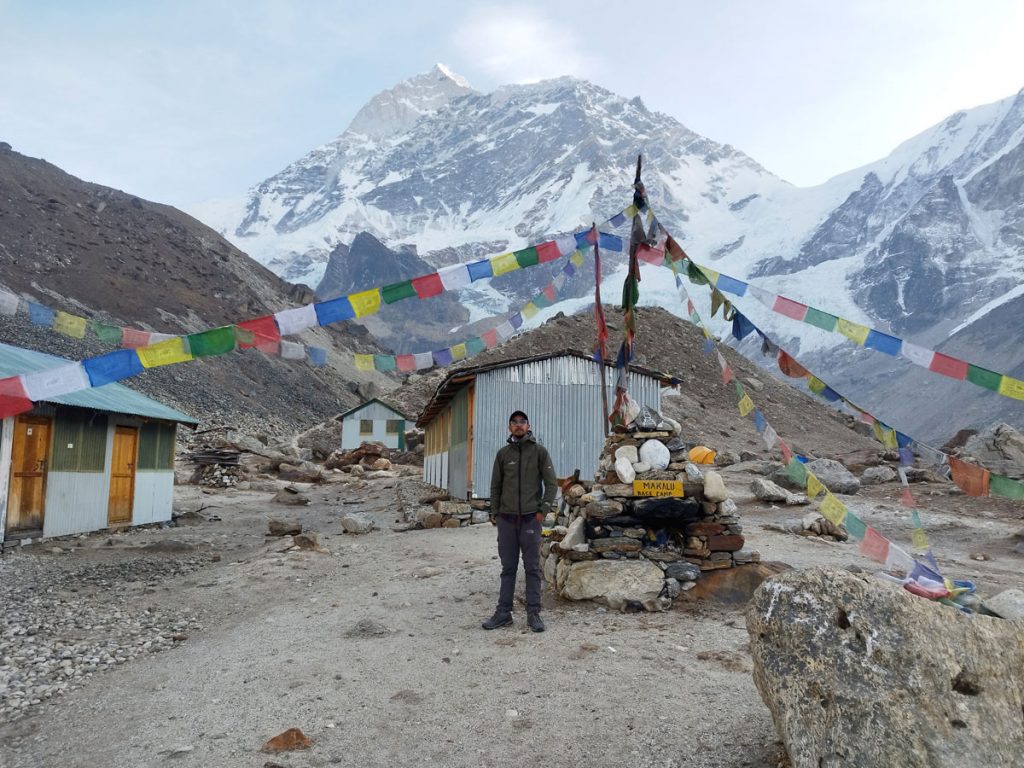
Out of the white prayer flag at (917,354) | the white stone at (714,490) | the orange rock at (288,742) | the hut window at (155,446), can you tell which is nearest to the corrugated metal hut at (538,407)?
the hut window at (155,446)

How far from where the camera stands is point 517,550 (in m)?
6.56

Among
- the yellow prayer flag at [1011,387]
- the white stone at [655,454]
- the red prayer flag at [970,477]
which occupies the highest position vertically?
the yellow prayer flag at [1011,387]

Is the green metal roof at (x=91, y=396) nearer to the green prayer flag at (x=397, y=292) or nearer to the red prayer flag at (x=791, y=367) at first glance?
the green prayer flag at (x=397, y=292)

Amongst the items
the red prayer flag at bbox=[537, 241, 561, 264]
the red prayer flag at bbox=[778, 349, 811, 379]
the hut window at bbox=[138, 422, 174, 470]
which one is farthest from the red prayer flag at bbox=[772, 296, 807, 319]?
the hut window at bbox=[138, 422, 174, 470]

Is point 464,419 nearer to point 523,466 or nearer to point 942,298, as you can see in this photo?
point 523,466

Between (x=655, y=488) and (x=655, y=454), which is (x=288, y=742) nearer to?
(x=655, y=488)

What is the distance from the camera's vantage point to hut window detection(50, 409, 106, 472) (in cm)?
1225

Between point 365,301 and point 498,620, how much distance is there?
3.48 m

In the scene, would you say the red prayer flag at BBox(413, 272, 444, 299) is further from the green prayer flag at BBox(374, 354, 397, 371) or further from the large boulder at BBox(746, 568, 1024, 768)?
the large boulder at BBox(746, 568, 1024, 768)

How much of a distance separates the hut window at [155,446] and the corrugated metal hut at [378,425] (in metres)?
19.9

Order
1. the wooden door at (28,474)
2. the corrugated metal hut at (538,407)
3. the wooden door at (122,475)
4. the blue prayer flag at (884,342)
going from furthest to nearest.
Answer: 1. the corrugated metal hut at (538,407)
2. the wooden door at (122,475)
3. the wooden door at (28,474)
4. the blue prayer flag at (884,342)

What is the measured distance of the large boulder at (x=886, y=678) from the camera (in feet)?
9.03

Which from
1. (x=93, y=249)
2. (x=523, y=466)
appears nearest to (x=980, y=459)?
(x=523, y=466)

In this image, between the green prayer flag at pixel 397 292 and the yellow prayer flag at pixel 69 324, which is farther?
the green prayer flag at pixel 397 292
